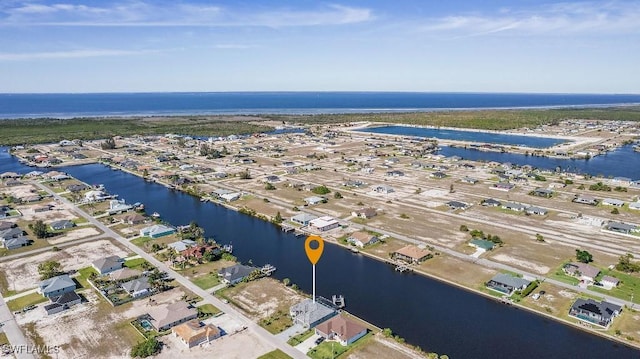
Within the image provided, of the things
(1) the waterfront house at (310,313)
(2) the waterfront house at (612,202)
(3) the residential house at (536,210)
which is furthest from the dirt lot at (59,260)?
(2) the waterfront house at (612,202)

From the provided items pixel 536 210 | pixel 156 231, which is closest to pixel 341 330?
pixel 156 231

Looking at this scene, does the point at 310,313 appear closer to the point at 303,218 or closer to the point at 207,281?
the point at 207,281

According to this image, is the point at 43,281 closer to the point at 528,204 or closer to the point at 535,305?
the point at 535,305

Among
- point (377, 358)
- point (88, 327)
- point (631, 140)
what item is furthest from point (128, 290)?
point (631, 140)

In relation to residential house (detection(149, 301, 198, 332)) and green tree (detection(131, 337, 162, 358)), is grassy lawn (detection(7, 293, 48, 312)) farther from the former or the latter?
green tree (detection(131, 337, 162, 358))

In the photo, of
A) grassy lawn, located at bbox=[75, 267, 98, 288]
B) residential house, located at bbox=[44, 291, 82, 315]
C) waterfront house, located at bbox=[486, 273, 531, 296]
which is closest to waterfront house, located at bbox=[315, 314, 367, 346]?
waterfront house, located at bbox=[486, 273, 531, 296]
